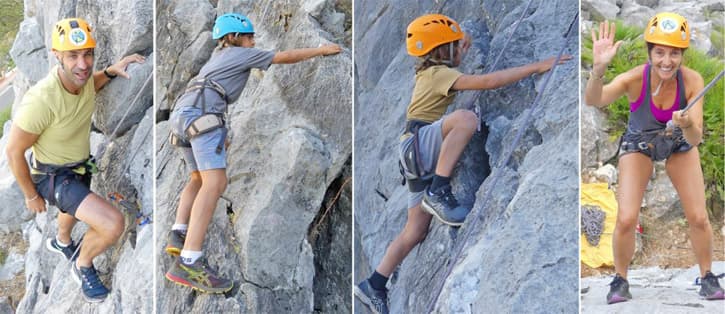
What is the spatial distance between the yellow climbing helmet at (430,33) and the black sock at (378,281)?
1.67 m

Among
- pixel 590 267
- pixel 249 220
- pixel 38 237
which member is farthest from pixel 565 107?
pixel 38 237

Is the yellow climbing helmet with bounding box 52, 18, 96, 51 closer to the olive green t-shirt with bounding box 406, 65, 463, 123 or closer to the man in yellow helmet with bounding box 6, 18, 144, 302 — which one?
the man in yellow helmet with bounding box 6, 18, 144, 302

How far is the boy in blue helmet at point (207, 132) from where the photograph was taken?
18.6 ft

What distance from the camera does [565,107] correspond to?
15.3ft

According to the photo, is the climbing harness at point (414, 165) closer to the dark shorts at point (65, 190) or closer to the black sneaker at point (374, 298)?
the black sneaker at point (374, 298)

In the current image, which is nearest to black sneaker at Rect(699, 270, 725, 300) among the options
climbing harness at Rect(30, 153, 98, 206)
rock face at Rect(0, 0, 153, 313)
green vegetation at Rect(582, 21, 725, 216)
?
green vegetation at Rect(582, 21, 725, 216)

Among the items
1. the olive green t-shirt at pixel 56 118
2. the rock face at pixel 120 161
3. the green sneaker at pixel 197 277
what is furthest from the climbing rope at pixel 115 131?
the green sneaker at pixel 197 277

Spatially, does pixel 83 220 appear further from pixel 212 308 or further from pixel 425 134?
pixel 425 134

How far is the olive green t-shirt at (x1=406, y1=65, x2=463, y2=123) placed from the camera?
5.24 m

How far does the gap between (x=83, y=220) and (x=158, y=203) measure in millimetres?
566

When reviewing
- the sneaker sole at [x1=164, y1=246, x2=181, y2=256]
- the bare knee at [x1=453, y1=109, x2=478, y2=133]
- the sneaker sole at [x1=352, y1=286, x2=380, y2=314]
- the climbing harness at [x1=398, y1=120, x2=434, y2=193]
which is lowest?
the sneaker sole at [x1=352, y1=286, x2=380, y2=314]

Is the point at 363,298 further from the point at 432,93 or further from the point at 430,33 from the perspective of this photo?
the point at 430,33

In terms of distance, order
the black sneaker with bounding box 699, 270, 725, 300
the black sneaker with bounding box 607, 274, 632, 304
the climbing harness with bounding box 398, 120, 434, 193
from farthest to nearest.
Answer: the climbing harness with bounding box 398, 120, 434, 193, the black sneaker with bounding box 607, 274, 632, 304, the black sneaker with bounding box 699, 270, 725, 300

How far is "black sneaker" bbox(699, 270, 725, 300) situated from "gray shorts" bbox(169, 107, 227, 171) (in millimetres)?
3371
